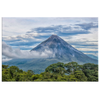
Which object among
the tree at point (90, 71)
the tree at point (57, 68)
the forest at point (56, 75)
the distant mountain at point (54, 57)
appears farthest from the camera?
the distant mountain at point (54, 57)

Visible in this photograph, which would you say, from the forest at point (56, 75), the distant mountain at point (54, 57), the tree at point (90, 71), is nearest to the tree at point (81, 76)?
the forest at point (56, 75)

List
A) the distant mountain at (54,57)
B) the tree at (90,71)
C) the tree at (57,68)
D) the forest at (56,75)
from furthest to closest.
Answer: the distant mountain at (54,57) → the tree at (57,68) → the tree at (90,71) → the forest at (56,75)

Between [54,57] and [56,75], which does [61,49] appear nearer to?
[54,57]

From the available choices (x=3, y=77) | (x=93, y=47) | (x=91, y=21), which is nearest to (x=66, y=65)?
(x=93, y=47)

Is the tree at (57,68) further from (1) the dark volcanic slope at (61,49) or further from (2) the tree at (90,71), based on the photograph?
(2) the tree at (90,71)

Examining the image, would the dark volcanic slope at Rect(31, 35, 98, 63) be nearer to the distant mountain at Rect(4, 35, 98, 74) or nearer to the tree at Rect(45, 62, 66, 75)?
the distant mountain at Rect(4, 35, 98, 74)

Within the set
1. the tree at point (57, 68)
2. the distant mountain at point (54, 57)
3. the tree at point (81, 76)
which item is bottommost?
the tree at point (81, 76)

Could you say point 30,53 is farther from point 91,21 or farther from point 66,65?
point 91,21

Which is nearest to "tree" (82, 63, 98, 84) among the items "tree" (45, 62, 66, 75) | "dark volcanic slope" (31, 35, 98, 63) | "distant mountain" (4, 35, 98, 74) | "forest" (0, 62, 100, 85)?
"forest" (0, 62, 100, 85)
